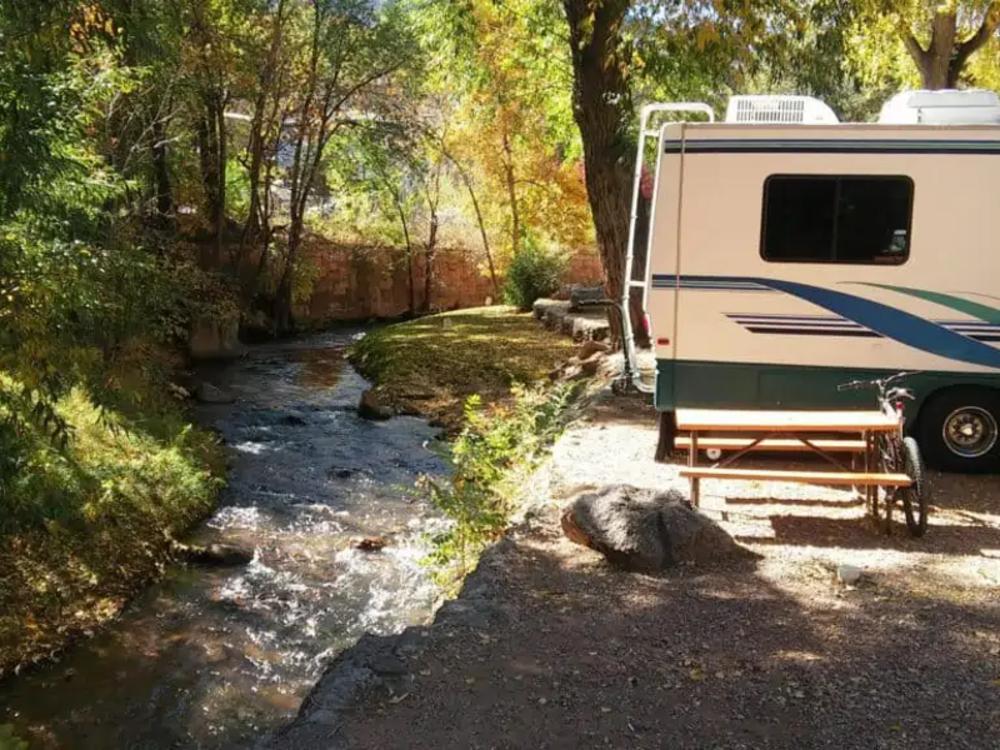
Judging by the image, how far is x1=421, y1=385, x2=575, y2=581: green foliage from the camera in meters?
6.70

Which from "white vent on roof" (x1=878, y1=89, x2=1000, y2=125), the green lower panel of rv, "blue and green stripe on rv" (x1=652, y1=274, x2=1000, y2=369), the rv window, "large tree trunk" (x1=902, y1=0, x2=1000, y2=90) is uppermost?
"large tree trunk" (x1=902, y1=0, x2=1000, y2=90)

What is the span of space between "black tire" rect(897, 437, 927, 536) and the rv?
1377mm

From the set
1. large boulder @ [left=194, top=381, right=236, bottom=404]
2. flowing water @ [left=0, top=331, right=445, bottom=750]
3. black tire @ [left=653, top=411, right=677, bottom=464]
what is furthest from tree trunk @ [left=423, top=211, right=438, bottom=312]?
black tire @ [left=653, top=411, right=677, bottom=464]

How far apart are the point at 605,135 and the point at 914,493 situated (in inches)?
261

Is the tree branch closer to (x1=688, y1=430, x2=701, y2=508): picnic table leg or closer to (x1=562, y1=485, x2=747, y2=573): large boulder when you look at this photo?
(x1=688, y1=430, x2=701, y2=508): picnic table leg

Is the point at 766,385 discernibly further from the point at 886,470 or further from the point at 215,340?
the point at 215,340

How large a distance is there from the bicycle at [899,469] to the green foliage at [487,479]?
8.21 feet

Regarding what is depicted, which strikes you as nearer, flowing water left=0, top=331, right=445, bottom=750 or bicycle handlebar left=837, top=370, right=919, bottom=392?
flowing water left=0, top=331, right=445, bottom=750

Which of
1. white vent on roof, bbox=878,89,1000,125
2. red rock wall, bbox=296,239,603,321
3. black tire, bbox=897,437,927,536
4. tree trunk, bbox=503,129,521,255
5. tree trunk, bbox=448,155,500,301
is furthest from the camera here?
tree trunk, bbox=448,155,500,301

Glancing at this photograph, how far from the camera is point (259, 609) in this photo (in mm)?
7039

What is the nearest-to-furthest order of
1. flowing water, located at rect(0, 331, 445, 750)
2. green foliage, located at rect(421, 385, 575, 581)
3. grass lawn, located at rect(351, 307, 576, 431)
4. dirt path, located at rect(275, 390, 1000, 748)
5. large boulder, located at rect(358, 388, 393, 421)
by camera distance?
1. dirt path, located at rect(275, 390, 1000, 748)
2. flowing water, located at rect(0, 331, 445, 750)
3. green foliage, located at rect(421, 385, 575, 581)
4. large boulder, located at rect(358, 388, 393, 421)
5. grass lawn, located at rect(351, 307, 576, 431)

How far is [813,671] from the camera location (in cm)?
407

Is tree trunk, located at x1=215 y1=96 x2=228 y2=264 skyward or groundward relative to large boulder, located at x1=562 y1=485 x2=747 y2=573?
skyward

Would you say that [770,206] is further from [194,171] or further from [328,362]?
[194,171]
